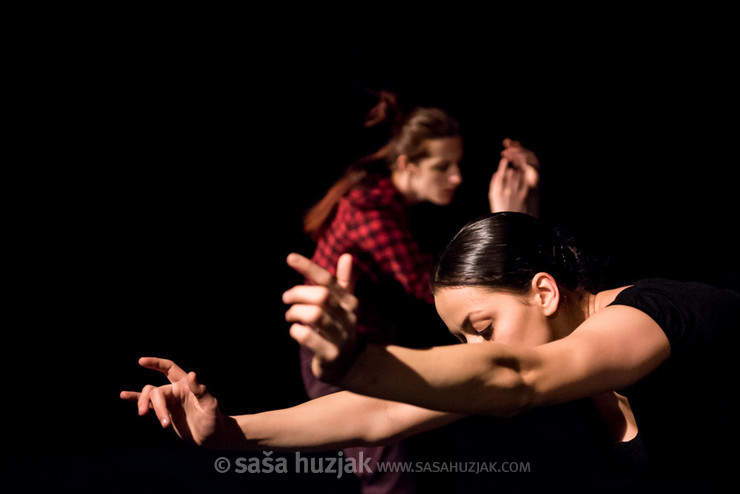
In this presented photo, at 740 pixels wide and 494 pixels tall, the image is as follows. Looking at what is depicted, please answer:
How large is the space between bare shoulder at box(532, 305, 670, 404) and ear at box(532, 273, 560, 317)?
18 centimetres

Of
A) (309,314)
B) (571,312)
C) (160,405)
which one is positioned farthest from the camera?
(571,312)

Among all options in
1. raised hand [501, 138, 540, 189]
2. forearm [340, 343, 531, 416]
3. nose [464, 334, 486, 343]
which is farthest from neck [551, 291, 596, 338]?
raised hand [501, 138, 540, 189]

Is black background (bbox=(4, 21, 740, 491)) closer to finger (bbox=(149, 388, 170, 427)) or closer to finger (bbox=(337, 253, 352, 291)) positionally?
finger (bbox=(149, 388, 170, 427))

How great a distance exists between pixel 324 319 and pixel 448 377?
182 millimetres

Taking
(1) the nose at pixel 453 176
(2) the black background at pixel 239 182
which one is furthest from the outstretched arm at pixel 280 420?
(2) the black background at pixel 239 182

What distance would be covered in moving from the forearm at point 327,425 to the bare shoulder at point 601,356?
0.50 m

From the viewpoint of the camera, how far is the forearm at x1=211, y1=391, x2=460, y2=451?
1450 mm

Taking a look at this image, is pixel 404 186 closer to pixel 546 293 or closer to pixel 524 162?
pixel 524 162

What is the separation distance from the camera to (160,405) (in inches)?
52.8

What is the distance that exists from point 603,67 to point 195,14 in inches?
77.1

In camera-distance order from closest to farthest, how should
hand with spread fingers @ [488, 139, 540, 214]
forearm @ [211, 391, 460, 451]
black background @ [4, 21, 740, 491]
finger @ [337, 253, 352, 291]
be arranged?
finger @ [337, 253, 352, 291] → forearm @ [211, 391, 460, 451] → hand with spread fingers @ [488, 139, 540, 214] → black background @ [4, 21, 740, 491]

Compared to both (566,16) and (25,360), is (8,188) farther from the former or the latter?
(566,16)

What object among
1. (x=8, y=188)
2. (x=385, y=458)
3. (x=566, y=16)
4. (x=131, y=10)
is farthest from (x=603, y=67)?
(x=8, y=188)

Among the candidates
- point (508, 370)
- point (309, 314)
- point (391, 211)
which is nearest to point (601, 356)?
point (508, 370)
